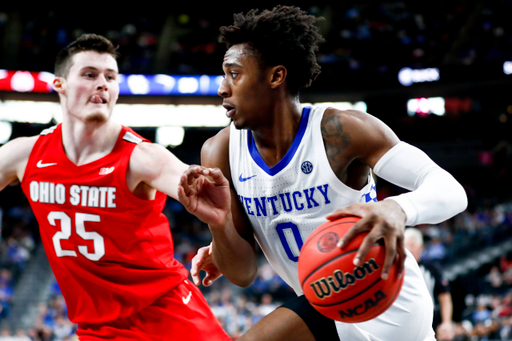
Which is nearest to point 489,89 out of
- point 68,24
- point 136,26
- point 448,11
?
point 448,11

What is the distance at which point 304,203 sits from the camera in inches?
97.0

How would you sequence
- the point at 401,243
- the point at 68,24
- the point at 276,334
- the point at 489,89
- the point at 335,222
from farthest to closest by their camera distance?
the point at 68,24
the point at 489,89
the point at 276,334
the point at 335,222
the point at 401,243

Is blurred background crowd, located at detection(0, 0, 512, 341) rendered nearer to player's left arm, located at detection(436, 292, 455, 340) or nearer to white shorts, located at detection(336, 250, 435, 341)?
player's left arm, located at detection(436, 292, 455, 340)

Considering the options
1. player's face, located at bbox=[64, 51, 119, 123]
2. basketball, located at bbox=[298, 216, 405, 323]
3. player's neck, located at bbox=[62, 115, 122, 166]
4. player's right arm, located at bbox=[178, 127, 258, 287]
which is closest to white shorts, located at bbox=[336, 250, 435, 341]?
basketball, located at bbox=[298, 216, 405, 323]

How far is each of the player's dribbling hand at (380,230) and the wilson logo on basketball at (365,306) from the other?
0.18 m

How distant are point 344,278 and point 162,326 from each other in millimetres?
1232

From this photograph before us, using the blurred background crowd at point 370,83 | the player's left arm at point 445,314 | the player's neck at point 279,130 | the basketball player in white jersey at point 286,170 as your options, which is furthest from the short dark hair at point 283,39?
the blurred background crowd at point 370,83

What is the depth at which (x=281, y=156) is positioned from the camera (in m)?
2.57

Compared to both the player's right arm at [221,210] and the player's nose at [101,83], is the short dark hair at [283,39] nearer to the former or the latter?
the player's right arm at [221,210]

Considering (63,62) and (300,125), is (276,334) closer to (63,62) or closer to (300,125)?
(300,125)

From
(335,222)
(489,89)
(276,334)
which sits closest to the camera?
(335,222)

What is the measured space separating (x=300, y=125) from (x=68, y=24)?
54.6ft

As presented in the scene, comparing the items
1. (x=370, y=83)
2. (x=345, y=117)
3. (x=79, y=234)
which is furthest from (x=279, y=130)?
(x=370, y=83)

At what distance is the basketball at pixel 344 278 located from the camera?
71.9 inches
